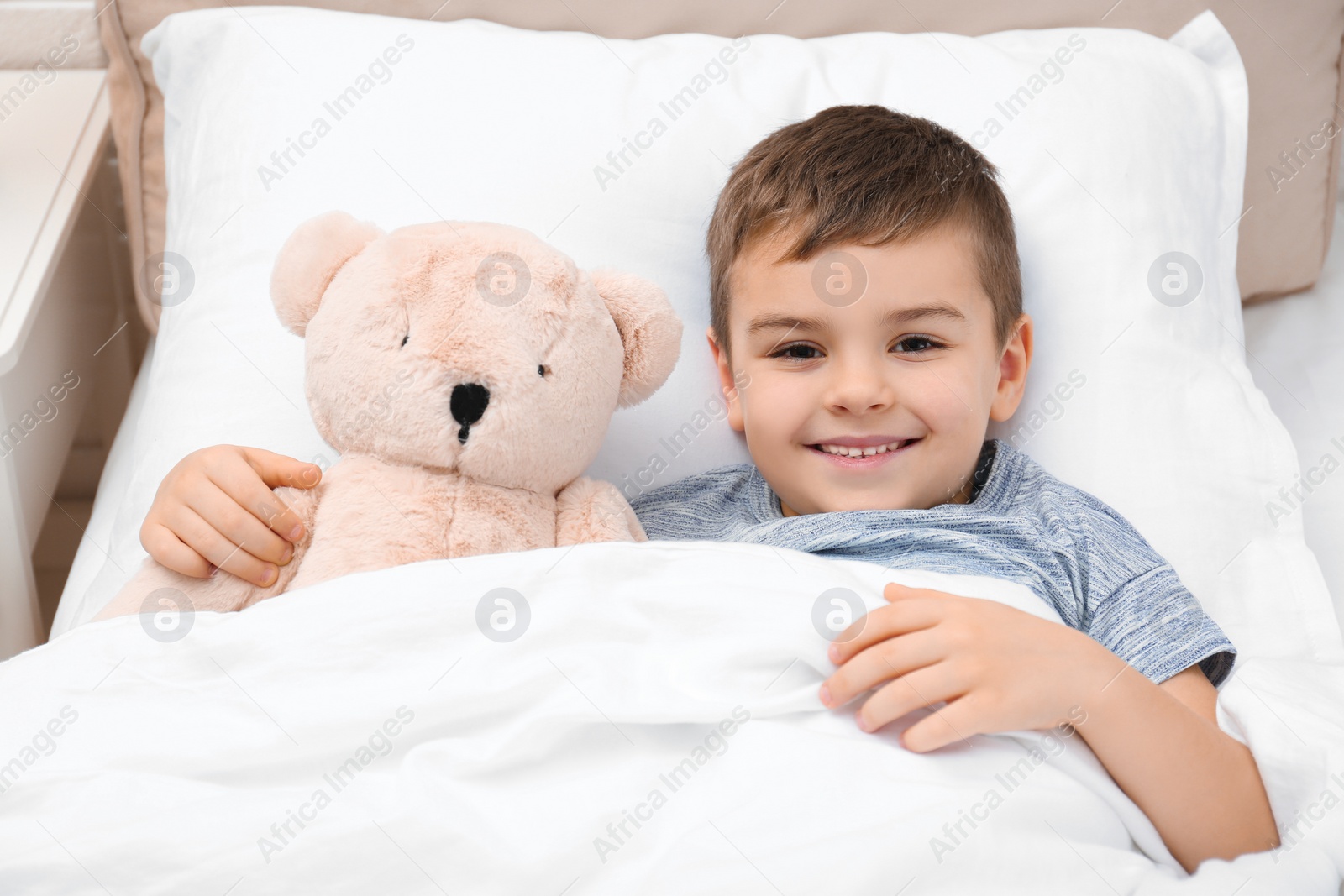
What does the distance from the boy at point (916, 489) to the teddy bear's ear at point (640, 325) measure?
13 centimetres

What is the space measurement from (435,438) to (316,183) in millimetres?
452

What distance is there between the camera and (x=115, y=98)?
4.09 feet

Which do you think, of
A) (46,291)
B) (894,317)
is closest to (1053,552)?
(894,317)

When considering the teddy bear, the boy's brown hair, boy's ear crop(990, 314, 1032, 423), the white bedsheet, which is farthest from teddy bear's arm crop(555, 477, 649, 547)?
the white bedsheet

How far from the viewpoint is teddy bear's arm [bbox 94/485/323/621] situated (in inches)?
31.0

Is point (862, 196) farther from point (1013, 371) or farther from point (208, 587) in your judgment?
point (208, 587)

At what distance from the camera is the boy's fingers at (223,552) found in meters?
0.78

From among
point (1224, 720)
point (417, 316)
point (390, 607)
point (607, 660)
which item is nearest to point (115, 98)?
point (417, 316)

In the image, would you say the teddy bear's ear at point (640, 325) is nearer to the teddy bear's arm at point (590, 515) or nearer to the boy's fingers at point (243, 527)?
the teddy bear's arm at point (590, 515)

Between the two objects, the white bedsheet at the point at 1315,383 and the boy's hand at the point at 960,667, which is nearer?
the boy's hand at the point at 960,667

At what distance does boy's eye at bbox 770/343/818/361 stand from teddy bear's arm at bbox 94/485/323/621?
421mm

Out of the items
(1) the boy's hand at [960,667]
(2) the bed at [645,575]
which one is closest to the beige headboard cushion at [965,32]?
(2) the bed at [645,575]

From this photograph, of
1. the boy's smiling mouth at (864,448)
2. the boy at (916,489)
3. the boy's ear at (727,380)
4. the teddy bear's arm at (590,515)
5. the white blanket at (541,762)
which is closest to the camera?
the white blanket at (541,762)

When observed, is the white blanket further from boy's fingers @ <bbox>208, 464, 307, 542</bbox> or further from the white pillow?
→ the white pillow
